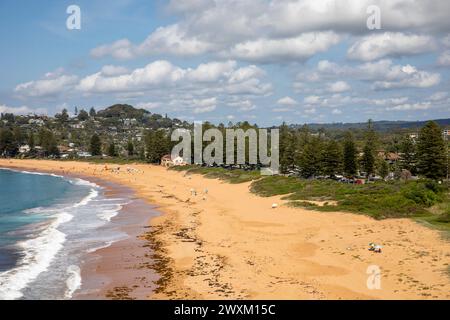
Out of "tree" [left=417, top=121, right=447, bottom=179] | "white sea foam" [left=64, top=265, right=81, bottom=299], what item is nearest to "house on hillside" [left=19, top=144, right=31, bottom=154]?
"tree" [left=417, top=121, right=447, bottom=179]

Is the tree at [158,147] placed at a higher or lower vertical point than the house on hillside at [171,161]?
higher

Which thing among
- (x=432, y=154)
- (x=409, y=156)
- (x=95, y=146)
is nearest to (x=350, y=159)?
(x=409, y=156)

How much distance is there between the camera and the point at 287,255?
23.0 m

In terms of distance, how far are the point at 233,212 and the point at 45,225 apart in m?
14.9

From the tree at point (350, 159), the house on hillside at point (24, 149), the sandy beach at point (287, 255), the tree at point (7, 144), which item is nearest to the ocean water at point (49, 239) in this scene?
the sandy beach at point (287, 255)

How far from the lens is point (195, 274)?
20172mm

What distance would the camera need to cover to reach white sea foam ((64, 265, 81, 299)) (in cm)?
1838

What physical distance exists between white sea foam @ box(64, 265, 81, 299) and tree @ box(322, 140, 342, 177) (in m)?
48.5

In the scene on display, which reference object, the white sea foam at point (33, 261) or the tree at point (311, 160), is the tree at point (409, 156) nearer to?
the tree at point (311, 160)

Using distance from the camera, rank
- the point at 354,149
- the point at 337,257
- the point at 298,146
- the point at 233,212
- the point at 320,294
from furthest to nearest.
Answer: the point at 298,146
the point at 354,149
the point at 233,212
the point at 337,257
the point at 320,294

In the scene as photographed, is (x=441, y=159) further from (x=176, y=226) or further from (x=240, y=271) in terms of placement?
(x=240, y=271)

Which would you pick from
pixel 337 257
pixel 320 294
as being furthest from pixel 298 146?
pixel 320 294

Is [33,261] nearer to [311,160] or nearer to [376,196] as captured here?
[376,196]

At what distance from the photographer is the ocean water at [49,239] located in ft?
63.8
